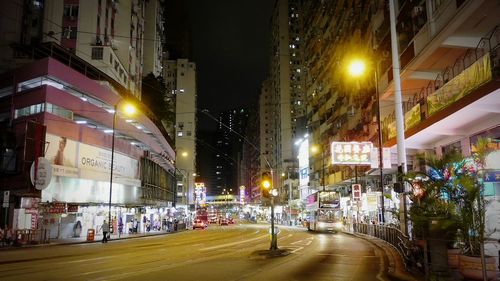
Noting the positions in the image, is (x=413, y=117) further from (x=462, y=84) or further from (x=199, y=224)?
(x=199, y=224)

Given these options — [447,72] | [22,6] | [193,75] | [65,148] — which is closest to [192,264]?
[447,72]

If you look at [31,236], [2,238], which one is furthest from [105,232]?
[2,238]

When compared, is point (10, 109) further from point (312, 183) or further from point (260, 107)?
point (260, 107)

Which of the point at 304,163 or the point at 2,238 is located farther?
the point at 304,163

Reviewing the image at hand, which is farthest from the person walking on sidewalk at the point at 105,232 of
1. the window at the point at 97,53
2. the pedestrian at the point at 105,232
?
the window at the point at 97,53

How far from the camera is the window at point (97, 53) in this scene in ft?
204

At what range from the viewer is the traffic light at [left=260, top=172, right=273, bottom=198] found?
2238 centimetres

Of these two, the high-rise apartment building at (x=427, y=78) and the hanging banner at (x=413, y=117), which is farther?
the hanging banner at (x=413, y=117)

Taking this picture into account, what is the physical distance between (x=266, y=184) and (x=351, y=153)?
1348 cm

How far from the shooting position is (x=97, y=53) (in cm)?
6241

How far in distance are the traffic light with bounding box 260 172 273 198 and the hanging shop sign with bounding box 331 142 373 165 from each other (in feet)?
39.8

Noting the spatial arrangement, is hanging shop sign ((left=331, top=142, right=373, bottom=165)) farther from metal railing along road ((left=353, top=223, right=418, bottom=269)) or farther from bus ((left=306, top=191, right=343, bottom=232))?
bus ((left=306, top=191, right=343, bottom=232))

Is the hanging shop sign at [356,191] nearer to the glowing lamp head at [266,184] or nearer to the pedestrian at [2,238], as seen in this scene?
the glowing lamp head at [266,184]

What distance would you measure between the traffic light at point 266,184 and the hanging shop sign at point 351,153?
1214 centimetres
